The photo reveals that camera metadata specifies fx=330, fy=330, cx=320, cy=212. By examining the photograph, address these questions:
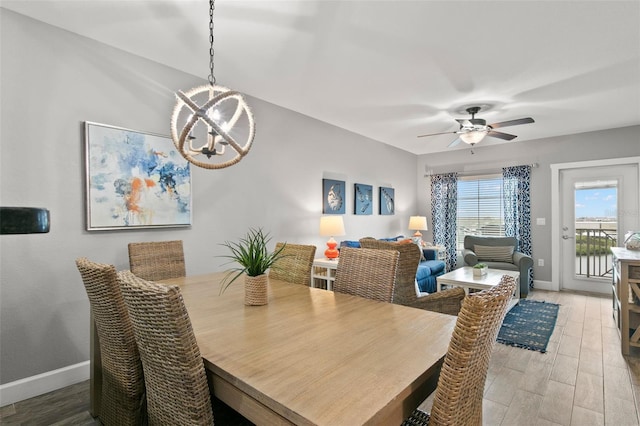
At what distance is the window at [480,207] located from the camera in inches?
243

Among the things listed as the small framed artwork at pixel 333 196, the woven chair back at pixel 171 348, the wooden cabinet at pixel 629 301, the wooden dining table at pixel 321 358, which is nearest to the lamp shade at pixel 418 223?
the small framed artwork at pixel 333 196

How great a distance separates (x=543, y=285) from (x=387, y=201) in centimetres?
296

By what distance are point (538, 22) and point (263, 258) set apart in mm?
2483

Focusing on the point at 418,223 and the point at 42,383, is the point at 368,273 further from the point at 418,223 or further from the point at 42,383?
the point at 418,223

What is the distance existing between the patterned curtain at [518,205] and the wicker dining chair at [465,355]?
18.5 ft

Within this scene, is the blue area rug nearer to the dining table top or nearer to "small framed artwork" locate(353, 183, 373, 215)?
the dining table top

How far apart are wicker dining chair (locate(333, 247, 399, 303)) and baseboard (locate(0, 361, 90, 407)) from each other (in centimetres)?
212

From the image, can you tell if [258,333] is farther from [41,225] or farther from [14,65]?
[14,65]

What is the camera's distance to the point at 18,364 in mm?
2275

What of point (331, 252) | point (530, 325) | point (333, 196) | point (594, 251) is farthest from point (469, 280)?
point (594, 251)

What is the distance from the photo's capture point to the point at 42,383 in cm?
236

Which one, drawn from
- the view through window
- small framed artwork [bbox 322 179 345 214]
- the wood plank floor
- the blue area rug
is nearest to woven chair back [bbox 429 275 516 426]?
the wood plank floor

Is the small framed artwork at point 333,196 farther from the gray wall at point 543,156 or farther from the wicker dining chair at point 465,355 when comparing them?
the wicker dining chair at point 465,355

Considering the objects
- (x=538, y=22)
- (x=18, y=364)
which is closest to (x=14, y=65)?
(x=18, y=364)
